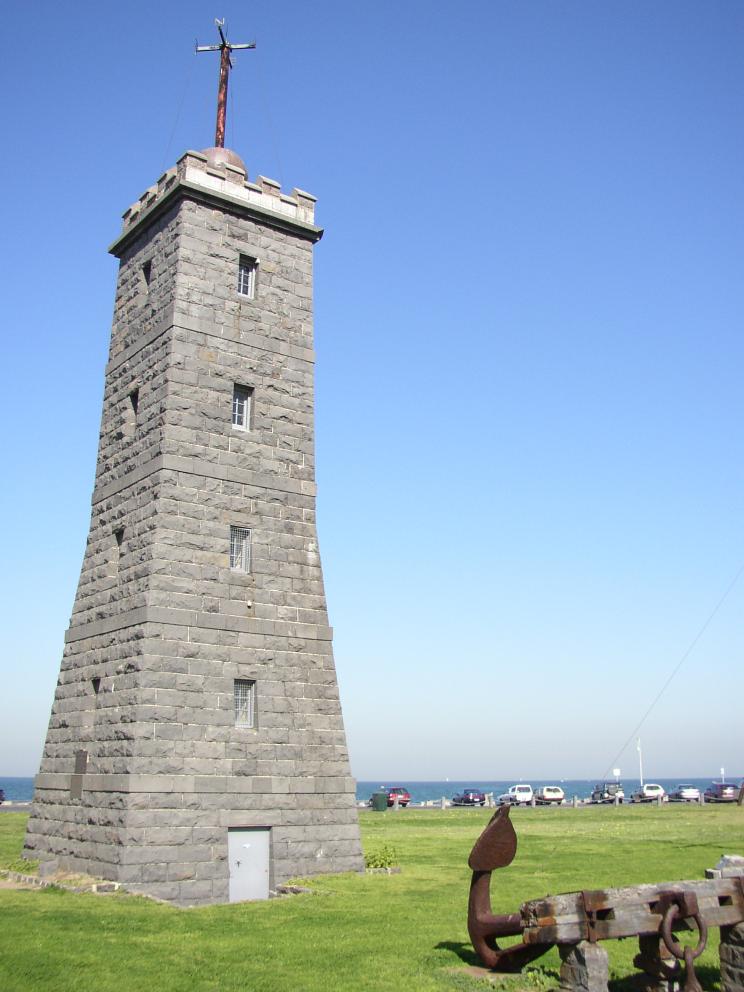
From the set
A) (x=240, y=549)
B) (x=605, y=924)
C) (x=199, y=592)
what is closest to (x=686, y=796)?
(x=240, y=549)

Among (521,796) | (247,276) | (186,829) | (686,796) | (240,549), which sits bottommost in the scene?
(186,829)

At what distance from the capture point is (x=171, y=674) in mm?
17000

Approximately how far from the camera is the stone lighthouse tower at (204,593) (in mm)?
16703

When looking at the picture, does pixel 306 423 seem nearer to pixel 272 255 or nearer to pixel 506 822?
pixel 272 255

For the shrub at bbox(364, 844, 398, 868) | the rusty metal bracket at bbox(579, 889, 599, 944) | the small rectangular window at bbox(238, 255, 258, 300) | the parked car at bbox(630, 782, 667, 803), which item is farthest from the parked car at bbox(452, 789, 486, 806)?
the rusty metal bracket at bbox(579, 889, 599, 944)

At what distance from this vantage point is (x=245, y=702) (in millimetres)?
18047

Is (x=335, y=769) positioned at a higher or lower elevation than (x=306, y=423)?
lower

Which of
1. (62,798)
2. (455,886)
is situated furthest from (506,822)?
(62,798)

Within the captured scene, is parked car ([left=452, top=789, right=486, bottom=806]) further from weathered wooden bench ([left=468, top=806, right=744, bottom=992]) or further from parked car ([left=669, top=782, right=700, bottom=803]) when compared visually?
weathered wooden bench ([left=468, top=806, right=744, bottom=992])

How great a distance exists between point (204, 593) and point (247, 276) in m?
7.61

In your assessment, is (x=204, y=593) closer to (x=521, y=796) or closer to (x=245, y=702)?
(x=245, y=702)

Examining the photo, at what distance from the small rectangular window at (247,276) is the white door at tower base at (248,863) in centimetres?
1143

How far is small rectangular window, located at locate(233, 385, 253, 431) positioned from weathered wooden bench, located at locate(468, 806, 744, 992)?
11.7m

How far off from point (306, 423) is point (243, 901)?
32.4ft
